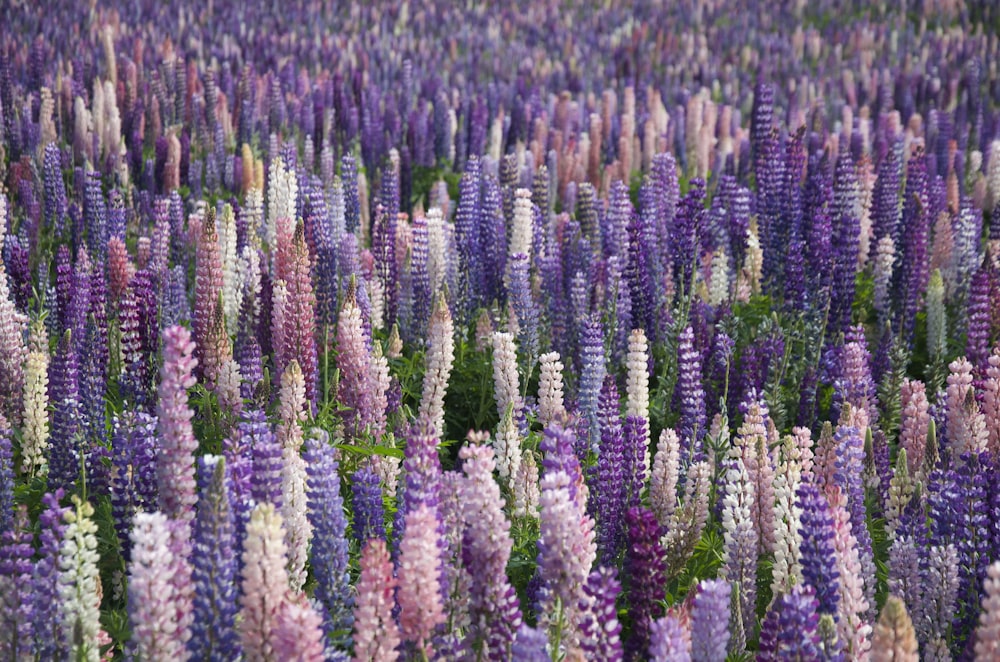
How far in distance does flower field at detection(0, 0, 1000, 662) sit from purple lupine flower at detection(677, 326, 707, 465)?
0.02 m

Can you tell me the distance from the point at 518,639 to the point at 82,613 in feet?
4.33

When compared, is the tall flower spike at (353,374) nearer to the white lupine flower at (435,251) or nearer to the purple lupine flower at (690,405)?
the purple lupine flower at (690,405)

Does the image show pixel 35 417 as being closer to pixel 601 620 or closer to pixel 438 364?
pixel 438 364

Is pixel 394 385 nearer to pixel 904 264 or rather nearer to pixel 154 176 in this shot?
pixel 904 264

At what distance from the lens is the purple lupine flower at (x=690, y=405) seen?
6039 millimetres

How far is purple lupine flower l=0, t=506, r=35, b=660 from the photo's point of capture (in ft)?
12.3

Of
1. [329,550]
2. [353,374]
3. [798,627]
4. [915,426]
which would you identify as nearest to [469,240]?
[353,374]

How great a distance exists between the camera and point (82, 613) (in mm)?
3758

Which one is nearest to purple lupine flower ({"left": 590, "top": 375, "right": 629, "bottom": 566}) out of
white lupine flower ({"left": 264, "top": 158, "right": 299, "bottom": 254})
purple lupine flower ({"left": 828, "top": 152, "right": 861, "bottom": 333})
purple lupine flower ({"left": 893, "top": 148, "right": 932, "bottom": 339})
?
purple lupine flower ({"left": 828, "top": 152, "right": 861, "bottom": 333})

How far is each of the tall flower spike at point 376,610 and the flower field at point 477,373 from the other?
0.01 meters

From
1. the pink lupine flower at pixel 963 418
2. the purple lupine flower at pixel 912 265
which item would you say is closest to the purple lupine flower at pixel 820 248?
the purple lupine flower at pixel 912 265

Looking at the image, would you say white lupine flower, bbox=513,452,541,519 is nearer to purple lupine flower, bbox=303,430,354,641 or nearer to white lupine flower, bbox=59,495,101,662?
purple lupine flower, bbox=303,430,354,641

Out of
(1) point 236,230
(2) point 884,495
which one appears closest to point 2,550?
(2) point 884,495

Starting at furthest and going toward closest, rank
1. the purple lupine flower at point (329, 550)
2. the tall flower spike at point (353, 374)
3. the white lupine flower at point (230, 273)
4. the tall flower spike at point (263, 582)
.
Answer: the white lupine flower at point (230, 273)
the tall flower spike at point (353, 374)
the purple lupine flower at point (329, 550)
the tall flower spike at point (263, 582)
